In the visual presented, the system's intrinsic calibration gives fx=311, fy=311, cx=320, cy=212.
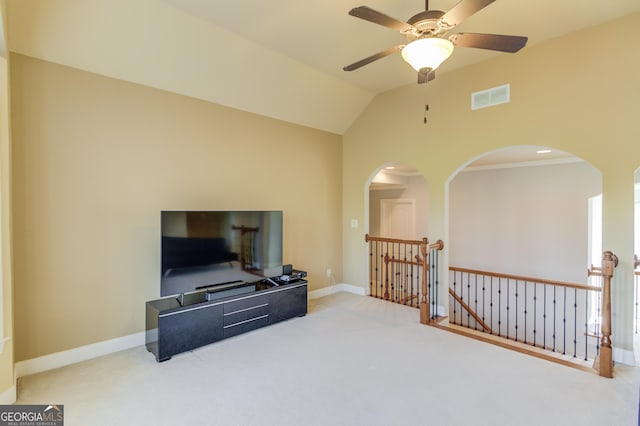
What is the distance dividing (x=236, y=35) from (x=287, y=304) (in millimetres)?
3096

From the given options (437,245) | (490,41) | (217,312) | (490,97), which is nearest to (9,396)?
(217,312)

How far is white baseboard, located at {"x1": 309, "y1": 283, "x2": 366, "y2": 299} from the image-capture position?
16.4ft

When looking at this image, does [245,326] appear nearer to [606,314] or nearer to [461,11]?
[461,11]

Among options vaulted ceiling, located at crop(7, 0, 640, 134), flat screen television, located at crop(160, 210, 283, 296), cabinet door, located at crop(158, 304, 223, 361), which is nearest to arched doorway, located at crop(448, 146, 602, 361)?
vaulted ceiling, located at crop(7, 0, 640, 134)

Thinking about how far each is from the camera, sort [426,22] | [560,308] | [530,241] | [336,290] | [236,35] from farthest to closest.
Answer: [530,241], [560,308], [336,290], [236,35], [426,22]

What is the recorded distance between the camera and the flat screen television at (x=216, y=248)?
3158 mm

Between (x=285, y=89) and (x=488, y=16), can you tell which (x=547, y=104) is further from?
(x=285, y=89)

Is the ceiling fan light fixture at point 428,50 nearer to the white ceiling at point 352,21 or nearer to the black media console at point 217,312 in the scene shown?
the white ceiling at point 352,21

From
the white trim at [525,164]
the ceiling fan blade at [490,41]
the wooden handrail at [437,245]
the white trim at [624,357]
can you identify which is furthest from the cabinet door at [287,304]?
the white trim at [525,164]

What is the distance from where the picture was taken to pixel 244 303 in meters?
3.52

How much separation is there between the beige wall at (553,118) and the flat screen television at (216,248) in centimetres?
223

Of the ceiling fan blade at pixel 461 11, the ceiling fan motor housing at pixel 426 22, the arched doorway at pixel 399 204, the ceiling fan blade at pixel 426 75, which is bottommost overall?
the arched doorway at pixel 399 204

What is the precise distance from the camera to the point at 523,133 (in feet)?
11.6

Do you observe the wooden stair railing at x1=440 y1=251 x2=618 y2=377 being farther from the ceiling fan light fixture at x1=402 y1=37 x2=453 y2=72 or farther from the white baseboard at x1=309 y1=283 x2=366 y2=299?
the ceiling fan light fixture at x1=402 y1=37 x2=453 y2=72
